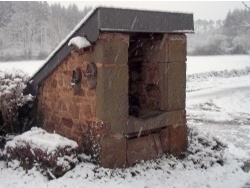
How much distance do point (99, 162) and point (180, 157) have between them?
177 cm

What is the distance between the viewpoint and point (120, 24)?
4.90 metres

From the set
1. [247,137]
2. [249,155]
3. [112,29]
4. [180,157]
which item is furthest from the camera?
[247,137]

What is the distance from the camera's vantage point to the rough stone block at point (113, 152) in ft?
16.6

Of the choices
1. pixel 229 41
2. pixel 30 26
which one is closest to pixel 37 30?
pixel 30 26

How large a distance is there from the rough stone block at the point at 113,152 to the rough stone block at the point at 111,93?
349mm

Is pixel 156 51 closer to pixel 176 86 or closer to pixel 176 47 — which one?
pixel 176 47

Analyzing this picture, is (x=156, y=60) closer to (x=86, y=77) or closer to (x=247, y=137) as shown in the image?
(x=86, y=77)

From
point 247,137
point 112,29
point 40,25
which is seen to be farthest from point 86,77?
point 40,25

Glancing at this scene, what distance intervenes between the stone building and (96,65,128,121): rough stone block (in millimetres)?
15

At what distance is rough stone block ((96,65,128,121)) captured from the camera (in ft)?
16.3

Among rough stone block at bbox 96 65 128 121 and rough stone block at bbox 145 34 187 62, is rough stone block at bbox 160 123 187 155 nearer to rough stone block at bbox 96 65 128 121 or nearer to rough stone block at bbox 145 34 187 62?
rough stone block at bbox 96 65 128 121

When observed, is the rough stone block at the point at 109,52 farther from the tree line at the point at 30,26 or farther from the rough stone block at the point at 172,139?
the tree line at the point at 30,26

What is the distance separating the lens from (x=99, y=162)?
16.8 feet

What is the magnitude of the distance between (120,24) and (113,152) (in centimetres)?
200
